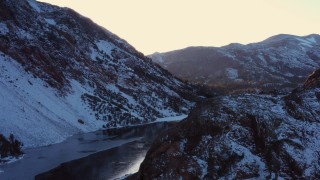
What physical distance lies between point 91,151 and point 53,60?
137ft

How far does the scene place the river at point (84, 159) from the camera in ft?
122


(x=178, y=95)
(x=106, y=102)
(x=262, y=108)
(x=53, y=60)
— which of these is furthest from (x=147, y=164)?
(x=178, y=95)

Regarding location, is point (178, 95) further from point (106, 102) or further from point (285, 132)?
point (285, 132)

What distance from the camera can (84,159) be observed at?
1774 inches

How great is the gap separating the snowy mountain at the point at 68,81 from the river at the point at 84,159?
382cm

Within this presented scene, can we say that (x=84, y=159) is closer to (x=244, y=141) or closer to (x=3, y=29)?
(x=244, y=141)

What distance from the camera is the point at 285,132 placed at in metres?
21.0

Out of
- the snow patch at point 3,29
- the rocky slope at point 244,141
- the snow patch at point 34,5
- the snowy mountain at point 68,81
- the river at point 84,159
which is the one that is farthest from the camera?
the snow patch at point 34,5

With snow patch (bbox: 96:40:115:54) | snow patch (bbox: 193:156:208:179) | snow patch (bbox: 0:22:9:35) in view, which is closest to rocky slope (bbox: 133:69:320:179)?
snow patch (bbox: 193:156:208:179)

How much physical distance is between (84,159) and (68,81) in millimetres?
39390

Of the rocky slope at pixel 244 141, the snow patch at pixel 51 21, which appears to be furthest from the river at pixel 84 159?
the snow patch at pixel 51 21

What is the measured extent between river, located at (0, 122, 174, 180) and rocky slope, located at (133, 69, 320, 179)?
1586 cm

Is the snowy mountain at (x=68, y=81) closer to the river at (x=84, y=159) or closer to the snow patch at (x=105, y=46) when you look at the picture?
the snow patch at (x=105, y=46)

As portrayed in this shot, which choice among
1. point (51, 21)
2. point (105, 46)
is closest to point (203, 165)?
point (51, 21)
